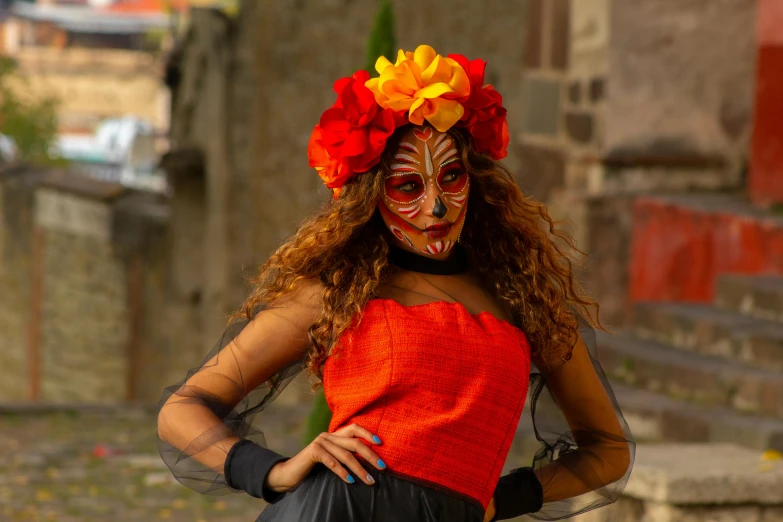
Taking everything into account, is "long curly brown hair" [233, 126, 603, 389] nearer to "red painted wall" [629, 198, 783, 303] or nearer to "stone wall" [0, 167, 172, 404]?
"red painted wall" [629, 198, 783, 303]

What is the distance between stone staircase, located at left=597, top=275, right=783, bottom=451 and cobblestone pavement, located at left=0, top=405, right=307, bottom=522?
1786 mm

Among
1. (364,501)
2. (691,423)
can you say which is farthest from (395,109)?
(691,423)

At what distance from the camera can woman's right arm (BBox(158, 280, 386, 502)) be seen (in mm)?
2412

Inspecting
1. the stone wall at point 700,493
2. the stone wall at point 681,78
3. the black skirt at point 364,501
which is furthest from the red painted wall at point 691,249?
the black skirt at point 364,501

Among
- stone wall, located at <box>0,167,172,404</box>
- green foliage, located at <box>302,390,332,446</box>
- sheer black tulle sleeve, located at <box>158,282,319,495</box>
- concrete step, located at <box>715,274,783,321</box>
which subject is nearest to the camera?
sheer black tulle sleeve, located at <box>158,282,319,495</box>

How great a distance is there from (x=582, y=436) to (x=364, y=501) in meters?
0.55

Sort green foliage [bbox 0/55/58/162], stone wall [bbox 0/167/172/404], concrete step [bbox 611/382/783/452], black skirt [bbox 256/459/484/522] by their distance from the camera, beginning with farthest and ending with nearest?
green foliage [bbox 0/55/58/162], stone wall [bbox 0/167/172/404], concrete step [bbox 611/382/783/452], black skirt [bbox 256/459/484/522]

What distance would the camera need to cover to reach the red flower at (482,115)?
253 cm

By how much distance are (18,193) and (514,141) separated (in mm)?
6128

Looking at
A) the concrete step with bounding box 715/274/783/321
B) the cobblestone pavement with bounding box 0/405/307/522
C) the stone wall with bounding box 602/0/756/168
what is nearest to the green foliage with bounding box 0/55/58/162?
the cobblestone pavement with bounding box 0/405/307/522

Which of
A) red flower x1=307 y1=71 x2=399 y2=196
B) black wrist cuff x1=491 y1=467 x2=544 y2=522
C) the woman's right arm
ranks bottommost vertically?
black wrist cuff x1=491 y1=467 x2=544 y2=522

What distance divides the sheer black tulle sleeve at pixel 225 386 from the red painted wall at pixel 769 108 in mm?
4299

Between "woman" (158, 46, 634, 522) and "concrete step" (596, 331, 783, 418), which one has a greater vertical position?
"woman" (158, 46, 634, 522)

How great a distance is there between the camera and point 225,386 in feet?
8.14
